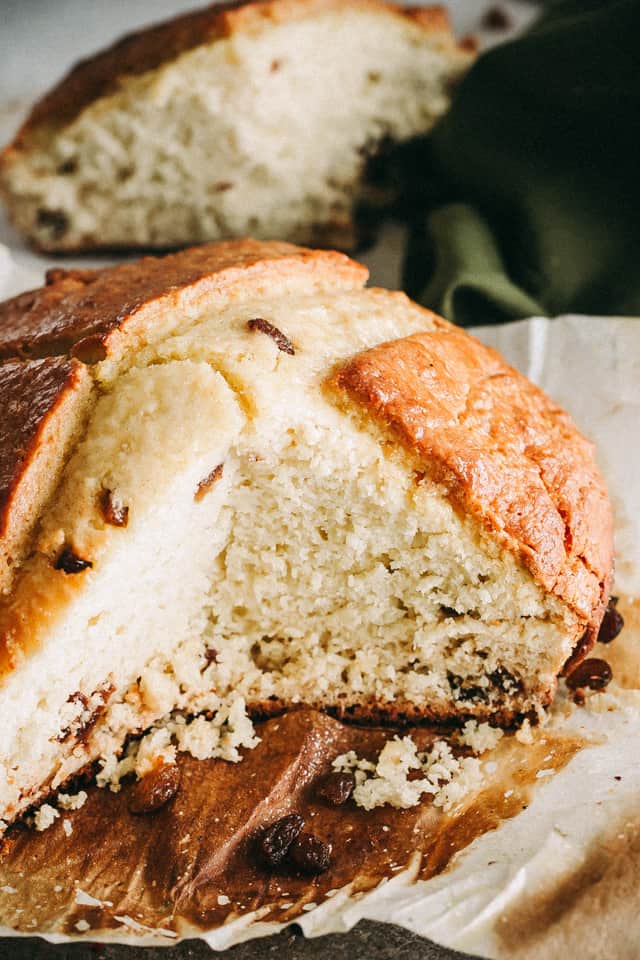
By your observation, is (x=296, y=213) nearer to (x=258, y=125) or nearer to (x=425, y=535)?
(x=258, y=125)

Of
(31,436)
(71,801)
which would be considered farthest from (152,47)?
(71,801)

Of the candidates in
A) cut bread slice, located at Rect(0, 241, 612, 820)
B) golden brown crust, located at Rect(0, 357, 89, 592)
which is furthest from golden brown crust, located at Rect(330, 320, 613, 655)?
golden brown crust, located at Rect(0, 357, 89, 592)

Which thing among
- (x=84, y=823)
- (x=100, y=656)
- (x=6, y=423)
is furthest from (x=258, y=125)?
(x=84, y=823)

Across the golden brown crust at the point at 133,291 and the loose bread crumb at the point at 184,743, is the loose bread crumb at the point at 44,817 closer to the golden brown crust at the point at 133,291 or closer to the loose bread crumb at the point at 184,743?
the loose bread crumb at the point at 184,743

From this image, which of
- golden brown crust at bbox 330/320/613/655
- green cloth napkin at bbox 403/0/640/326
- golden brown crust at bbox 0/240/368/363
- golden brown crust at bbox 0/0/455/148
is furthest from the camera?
golden brown crust at bbox 0/0/455/148

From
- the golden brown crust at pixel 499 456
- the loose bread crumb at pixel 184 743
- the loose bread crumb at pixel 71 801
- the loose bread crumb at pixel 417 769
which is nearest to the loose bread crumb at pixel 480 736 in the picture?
the loose bread crumb at pixel 417 769

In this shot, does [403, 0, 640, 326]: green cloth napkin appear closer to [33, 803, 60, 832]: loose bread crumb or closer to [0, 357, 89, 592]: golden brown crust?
[0, 357, 89, 592]: golden brown crust
